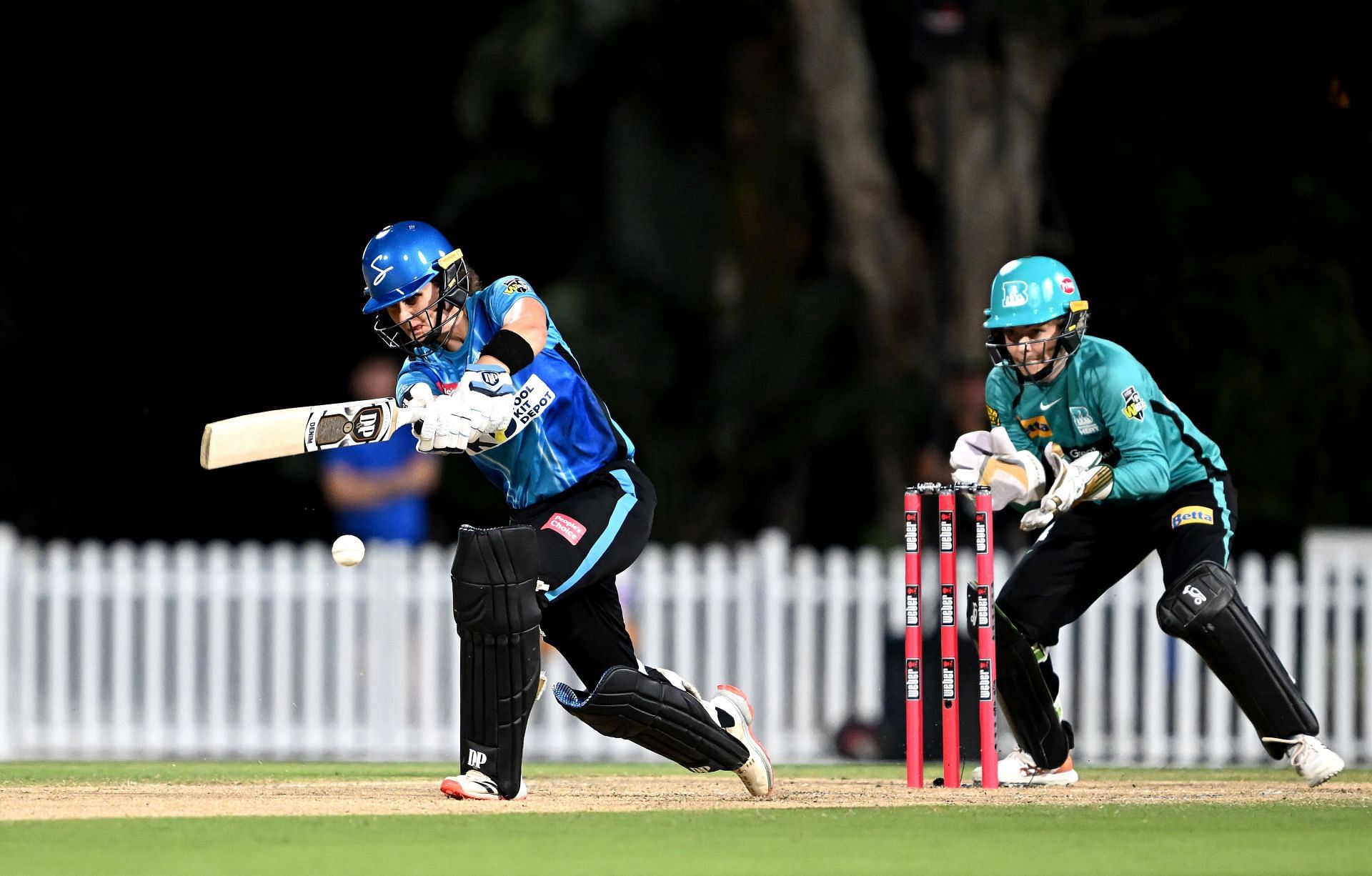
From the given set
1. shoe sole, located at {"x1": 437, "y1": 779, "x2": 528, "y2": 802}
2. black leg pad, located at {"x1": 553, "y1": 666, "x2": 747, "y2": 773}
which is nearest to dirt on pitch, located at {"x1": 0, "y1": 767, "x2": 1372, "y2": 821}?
shoe sole, located at {"x1": 437, "y1": 779, "x2": 528, "y2": 802}

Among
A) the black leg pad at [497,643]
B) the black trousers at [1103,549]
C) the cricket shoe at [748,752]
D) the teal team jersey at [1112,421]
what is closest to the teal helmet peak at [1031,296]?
the teal team jersey at [1112,421]

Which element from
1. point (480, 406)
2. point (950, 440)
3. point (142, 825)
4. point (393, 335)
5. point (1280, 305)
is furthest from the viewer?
point (1280, 305)

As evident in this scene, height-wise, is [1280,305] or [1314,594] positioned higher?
[1280,305]

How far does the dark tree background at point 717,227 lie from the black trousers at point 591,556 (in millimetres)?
4398

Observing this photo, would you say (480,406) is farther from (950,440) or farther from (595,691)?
(950,440)

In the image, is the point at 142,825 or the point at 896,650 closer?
the point at 142,825

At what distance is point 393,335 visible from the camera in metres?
6.09

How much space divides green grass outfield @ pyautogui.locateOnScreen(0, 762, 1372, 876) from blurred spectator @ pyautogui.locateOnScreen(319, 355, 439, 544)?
4.71 metres

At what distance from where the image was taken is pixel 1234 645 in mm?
6242

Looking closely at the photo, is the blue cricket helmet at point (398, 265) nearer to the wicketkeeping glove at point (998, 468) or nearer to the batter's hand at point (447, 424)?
the batter's hand at point (447, 424)

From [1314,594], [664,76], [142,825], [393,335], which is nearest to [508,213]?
[664,76]

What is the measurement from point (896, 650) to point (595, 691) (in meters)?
4.53

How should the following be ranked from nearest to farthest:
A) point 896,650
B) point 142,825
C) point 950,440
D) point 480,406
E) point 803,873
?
point 803,873
point 142,825
point 480,406
point 896,650
point 950,440

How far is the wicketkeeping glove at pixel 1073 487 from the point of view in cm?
620
